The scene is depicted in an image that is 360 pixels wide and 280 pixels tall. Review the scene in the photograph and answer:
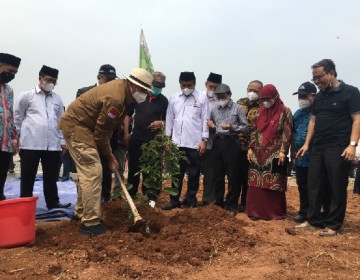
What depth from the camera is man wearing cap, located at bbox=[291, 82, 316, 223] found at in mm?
5238

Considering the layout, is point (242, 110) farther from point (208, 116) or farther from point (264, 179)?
point (264, 179)

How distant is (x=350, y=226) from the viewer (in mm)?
4973

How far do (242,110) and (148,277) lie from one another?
2.98 metres

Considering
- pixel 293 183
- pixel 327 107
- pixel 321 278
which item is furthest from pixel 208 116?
pixel 293 183

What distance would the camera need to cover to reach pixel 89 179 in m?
3.97

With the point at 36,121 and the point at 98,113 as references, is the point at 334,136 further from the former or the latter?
the point at 36,121

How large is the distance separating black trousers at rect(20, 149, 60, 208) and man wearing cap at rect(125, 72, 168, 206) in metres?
1.00

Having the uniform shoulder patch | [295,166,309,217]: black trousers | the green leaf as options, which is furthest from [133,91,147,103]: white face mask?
[295,166,309,217]: black trousers

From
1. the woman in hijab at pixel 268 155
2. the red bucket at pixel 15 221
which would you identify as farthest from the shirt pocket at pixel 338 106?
the red bucket at pixel 15 221

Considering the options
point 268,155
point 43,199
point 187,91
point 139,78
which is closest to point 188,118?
point 187,91

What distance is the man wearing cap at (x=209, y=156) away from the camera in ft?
19.1

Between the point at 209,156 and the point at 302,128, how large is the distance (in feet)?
4.35

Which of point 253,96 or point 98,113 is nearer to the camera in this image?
point 98,113

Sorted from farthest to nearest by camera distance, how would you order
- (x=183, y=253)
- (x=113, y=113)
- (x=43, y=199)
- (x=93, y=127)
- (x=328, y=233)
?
(x=43, y=199) → (x=328, y=233) → (x=93, y=127) → (x=113, y=113) → (x=183, y=253)
